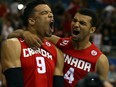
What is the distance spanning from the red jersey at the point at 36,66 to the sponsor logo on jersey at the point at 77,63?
533mm

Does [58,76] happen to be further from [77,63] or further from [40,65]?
[77,63]

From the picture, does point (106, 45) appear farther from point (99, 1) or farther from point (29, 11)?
point (29, 11)

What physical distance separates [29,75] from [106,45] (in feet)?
26.1

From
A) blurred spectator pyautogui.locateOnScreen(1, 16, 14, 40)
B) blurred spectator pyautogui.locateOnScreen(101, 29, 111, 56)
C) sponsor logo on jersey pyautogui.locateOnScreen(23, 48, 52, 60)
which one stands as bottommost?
blurred spectator pyautogui.locateOnScreen(101, 29, 111, 56)

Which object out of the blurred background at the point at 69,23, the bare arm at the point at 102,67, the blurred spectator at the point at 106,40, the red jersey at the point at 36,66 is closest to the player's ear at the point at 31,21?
the red jersey at the point at 36,66

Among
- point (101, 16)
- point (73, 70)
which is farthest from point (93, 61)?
point (101, 16)

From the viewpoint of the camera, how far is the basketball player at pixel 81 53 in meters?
3.67

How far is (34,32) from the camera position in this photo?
3.14 m

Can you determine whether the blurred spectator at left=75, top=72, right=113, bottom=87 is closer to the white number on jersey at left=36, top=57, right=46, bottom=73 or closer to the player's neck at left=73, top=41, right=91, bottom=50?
the white number on jersey at left=36, top=57, right=46, bottom=73

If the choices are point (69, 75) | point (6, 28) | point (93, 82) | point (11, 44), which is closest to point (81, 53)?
point (69, 75)

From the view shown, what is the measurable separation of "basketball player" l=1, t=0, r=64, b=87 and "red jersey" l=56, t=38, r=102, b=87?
0.47 meters

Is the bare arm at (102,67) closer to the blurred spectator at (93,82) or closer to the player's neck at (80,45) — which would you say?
the player's neck at (80,45)

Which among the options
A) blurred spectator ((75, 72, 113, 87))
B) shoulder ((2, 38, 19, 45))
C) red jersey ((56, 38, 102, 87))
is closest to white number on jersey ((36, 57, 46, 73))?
shoulder ((2, 38, 19, 45))

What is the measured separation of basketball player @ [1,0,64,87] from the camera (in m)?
2.92
